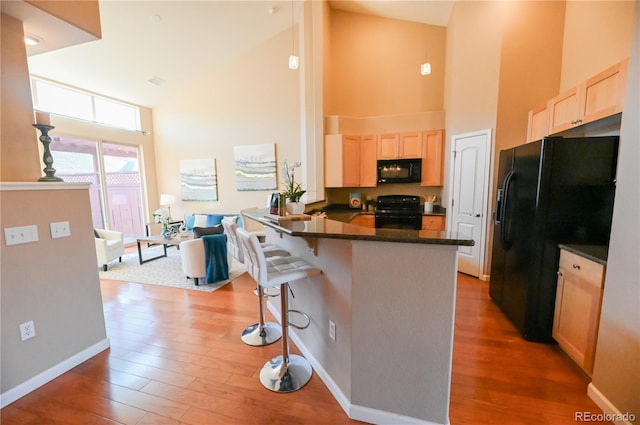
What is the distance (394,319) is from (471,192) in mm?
2978

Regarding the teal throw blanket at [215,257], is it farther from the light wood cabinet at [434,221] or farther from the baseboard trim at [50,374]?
the light wood cabinet at [434,221]

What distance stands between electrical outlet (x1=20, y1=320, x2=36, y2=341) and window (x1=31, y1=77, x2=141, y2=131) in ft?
14.8

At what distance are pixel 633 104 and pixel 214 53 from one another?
619cm

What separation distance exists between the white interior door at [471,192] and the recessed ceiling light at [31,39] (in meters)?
4.67

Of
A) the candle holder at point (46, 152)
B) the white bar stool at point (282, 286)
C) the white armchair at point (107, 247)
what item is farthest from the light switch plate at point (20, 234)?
the white armchair at point (107, 247)

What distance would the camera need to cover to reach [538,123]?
10.0 feet

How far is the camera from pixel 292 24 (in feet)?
17.0

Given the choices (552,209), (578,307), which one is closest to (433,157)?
(552,209)

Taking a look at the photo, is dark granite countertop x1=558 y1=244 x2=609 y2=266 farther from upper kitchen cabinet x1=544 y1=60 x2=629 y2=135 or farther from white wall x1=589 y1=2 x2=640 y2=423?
upper kitchen cabinet x1=544 y1=60 x2=629 y2=135

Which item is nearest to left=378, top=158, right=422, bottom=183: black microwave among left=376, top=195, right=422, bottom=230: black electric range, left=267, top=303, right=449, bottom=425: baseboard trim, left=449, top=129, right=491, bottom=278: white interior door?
left=376, top=195, right=422, bottom=230: black electric range

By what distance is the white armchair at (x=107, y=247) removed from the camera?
434 centimetres

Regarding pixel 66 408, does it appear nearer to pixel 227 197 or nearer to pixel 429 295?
pixel 429 295

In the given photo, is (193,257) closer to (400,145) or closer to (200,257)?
(200,257)

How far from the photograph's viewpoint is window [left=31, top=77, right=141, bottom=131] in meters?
4.59
